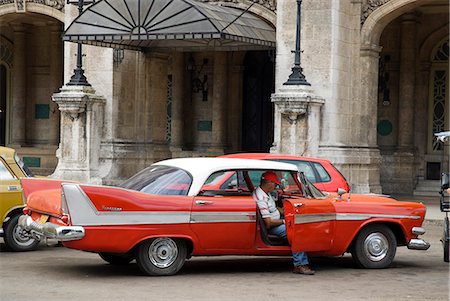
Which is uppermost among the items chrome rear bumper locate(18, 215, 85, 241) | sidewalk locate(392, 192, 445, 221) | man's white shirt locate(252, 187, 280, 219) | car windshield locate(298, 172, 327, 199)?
car windshield locate(298, 172, 327, 199)

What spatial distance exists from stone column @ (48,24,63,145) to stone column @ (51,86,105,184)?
809cm

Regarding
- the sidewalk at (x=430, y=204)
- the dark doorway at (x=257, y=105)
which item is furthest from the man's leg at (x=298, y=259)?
the dark doorway at (x=257, y=105)

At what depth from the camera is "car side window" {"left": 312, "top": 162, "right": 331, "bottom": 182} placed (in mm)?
16375

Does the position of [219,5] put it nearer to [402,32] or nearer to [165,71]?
[165,71]

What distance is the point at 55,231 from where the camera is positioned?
11.6 metres

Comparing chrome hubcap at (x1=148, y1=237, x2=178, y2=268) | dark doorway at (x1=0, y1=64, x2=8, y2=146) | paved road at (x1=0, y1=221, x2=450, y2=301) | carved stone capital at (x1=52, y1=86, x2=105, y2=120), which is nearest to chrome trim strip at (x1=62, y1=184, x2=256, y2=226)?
chrome hubcap at (x1=148, y1=237, x2=178, y2=268)

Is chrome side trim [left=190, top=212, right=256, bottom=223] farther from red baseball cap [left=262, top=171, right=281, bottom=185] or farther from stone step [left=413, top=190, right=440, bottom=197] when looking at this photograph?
stone step [left=413, top=190, right=440, bottom=197]

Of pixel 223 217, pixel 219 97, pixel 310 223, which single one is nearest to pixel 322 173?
pixel 310 223

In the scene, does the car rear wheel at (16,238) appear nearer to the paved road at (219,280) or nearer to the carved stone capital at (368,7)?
the paved road at (219,280)

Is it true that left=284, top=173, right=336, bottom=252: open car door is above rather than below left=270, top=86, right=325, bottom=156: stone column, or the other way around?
below

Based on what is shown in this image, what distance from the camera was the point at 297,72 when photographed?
22.0 m

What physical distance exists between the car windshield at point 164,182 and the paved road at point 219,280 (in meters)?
1.04

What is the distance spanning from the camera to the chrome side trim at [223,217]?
39.8 ft

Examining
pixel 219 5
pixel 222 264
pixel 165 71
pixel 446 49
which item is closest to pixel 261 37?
pixel 219 5
